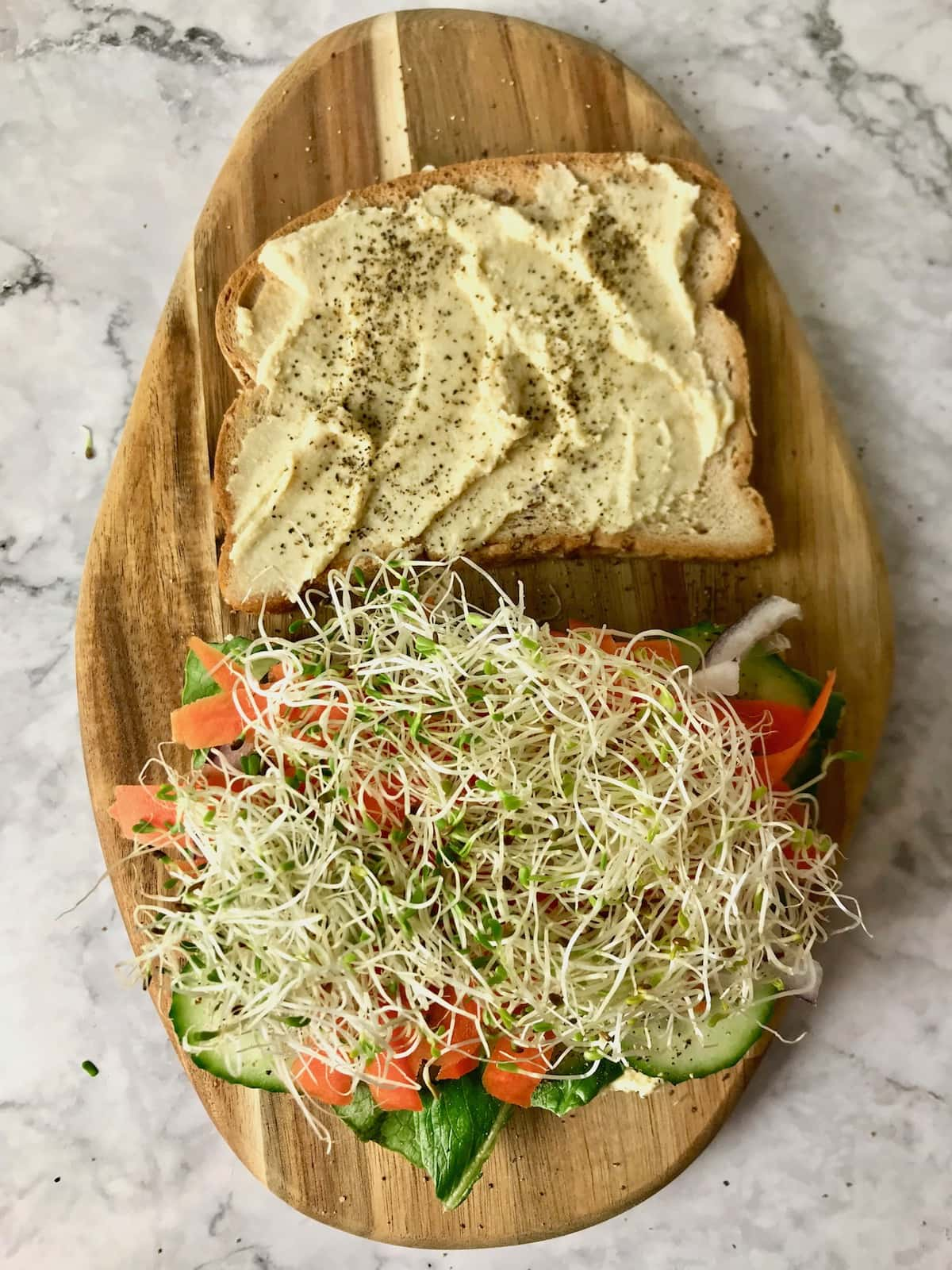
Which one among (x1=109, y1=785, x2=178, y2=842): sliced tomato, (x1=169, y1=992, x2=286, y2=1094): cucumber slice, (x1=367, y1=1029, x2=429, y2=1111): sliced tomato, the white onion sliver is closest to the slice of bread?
the white onion sliver

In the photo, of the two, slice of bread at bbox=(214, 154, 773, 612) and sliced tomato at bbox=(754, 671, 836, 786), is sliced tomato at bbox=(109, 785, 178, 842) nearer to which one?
slice of bread at bbox=(214, 154, 773, 612)

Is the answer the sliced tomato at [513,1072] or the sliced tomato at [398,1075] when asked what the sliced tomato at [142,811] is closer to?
the sliced tomato at [398,1075]

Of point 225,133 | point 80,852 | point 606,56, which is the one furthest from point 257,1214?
point 606,56

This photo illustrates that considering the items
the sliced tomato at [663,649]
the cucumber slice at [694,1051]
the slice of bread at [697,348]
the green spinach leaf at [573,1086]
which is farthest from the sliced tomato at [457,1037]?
the slice of bread at [697,348]

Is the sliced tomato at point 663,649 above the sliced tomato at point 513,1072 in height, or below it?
above

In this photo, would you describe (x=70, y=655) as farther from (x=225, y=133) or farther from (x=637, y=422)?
(x=637, y=422)

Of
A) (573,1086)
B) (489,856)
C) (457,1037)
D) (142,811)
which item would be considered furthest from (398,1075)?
(142,811)
